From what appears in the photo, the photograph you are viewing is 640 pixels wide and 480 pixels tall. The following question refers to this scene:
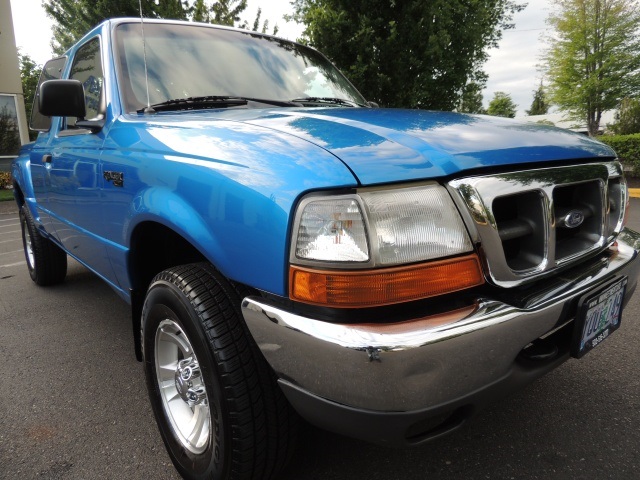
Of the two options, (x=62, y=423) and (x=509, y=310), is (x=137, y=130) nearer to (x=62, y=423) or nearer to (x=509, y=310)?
(x=62, y=423)

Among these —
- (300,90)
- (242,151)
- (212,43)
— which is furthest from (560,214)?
(212,43)

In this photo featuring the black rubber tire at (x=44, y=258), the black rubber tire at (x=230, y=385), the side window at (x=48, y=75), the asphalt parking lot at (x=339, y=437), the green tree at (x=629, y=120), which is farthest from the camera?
the green tree at (x=629, y=120)

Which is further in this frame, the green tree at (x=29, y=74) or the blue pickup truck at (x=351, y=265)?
the green tree at (x=29, y=74)

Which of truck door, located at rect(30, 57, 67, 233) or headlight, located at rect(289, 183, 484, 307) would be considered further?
truck door, located at rect(30, 57, 67, 233)

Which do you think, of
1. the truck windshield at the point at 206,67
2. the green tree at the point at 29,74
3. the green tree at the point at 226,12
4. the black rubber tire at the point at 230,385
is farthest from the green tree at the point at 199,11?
the green tree at the point at 29,74

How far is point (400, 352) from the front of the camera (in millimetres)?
1047

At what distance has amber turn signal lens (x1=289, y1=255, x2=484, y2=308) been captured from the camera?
1.12 meters

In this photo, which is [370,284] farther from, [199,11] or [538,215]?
[199,11]

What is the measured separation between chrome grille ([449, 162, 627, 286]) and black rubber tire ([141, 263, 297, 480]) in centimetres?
72

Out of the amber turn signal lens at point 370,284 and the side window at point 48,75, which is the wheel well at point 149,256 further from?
the side window at point 48,75

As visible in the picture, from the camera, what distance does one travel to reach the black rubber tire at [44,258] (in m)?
3.84

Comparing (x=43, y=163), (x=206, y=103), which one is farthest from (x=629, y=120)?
(x=43, y=163)

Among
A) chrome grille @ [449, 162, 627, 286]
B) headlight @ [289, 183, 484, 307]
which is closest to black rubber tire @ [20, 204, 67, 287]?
headlight @ [289, 183, 484, 307]

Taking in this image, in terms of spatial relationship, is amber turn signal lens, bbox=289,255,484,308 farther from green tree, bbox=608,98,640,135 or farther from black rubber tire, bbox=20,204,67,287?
green tree, bbox=608,98,640,135
